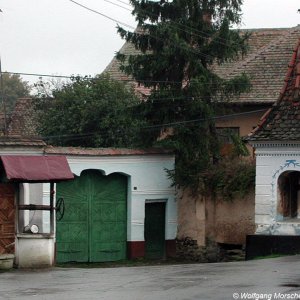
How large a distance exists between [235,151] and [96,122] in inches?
273

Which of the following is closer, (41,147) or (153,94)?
(41,147)

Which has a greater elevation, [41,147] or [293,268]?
[41,147]

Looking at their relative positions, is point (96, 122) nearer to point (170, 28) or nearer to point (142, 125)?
point (142, 125)

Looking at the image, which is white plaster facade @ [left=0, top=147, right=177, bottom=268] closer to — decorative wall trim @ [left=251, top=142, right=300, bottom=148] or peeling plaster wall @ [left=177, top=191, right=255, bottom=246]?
peeling plaster wall @ [left=177, top=191, right=255, bottom=246]

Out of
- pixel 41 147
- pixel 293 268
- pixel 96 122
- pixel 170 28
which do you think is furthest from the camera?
pixel 96 122

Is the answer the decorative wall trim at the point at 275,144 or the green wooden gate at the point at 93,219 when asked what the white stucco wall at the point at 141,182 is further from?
the decorative wall trim at the point at 275,144

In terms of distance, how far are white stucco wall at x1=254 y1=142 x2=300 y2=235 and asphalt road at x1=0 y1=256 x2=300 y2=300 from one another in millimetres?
3588

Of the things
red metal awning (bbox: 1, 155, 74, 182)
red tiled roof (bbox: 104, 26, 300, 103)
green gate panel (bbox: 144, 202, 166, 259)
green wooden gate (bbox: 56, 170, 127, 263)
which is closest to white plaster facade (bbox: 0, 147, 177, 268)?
green gate panel (bbox: 144, 202, 166, 259)

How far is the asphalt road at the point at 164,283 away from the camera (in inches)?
616

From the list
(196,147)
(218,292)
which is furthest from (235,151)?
(218,292)

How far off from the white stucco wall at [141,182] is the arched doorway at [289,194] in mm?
5324

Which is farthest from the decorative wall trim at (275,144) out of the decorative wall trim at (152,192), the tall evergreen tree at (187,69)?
the decorative wall trim at (152,192)

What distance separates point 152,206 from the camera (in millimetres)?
31281

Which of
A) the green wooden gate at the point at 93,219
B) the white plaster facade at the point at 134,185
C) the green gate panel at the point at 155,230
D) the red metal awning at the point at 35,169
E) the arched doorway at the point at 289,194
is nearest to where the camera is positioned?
the red metal awning at the point at 35,169
